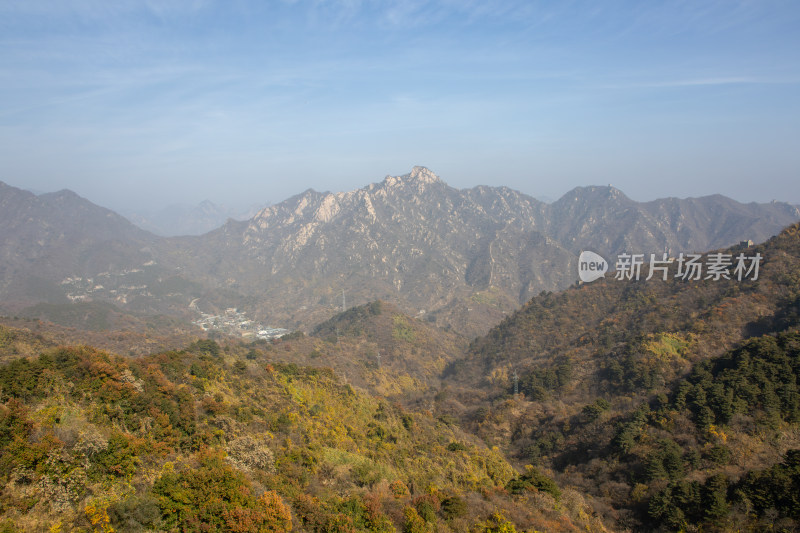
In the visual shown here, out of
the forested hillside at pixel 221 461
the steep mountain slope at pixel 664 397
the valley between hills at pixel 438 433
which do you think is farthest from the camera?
the steep mountain slope at pixel 664 397

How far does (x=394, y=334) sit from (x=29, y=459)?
97.5 m

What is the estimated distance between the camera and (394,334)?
11356cm

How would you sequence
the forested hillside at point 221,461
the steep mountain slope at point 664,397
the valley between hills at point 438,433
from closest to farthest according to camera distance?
the forested hillside at point 221,461 < the valley between hills at point 438,433 < the steep mountain slope at point 664,397

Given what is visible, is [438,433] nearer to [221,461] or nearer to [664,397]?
[664,397]

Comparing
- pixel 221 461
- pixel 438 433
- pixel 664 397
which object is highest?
pixel 221 461

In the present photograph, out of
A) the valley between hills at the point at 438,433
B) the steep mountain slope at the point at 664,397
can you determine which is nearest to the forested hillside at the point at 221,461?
the valley between hills at the point at 438,433

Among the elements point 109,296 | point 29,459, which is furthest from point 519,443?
point 109,296

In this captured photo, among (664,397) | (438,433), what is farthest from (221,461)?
(664,397)

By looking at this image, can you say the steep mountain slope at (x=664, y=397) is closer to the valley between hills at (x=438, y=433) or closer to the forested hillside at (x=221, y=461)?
the valley between hills at (x=438, y=433)

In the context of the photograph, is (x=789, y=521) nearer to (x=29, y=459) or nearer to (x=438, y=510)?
(x=438, y=510)

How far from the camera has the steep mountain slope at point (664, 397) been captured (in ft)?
107

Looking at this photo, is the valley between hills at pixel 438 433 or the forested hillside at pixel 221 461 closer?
the forested hillside at pixel 221 461

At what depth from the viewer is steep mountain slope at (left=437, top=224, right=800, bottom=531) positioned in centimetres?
3262

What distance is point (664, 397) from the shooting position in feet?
157
